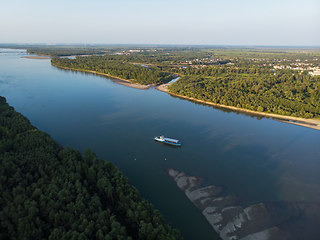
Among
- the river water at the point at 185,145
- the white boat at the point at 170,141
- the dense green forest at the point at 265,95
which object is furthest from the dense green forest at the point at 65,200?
the dense green forest at the point at 265,95

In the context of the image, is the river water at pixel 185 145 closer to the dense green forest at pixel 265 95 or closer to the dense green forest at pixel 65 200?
the dense green forest at pixel 65 200

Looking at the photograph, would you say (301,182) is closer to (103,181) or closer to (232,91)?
(103,181)

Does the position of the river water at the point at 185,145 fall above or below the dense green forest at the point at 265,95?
below

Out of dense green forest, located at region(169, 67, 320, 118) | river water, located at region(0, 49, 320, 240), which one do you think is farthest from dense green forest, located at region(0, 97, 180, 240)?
dense green forest, located at region(169, 67, 320, 118)

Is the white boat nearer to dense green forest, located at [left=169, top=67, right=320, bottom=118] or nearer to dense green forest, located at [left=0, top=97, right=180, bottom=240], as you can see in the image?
dense green forest, located at [left=0, top=97, right=180, bottom=240]

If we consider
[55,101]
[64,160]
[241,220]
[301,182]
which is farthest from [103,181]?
[55,101]

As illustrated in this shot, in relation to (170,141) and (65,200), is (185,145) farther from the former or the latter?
(65,200)

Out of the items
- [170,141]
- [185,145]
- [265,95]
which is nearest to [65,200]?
[170,141]

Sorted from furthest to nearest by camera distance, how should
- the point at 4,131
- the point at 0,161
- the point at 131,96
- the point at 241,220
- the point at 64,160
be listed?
1. the point at 131,96
2. the point at 4,131
3. the point at 64,160
4. the point at 0,161
5. the point at 241,220
